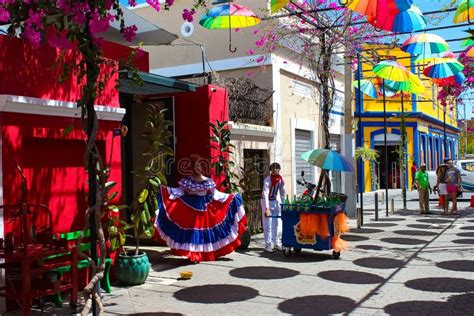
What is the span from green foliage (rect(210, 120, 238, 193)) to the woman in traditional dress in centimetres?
129

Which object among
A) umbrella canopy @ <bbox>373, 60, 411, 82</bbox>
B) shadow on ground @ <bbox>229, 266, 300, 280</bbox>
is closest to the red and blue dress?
shadow on ground @ <bbox>229, 266, 300, 280</bbox>

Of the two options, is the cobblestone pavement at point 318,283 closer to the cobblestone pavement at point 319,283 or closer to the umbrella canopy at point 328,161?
the cobblestone pavement at point 319,283

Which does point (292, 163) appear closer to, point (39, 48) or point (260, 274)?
point (260, 274)

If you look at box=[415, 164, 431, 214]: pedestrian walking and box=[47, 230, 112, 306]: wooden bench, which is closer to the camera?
box=[47, 230, 112, 306]: wooden bench

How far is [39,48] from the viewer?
657 centimetres

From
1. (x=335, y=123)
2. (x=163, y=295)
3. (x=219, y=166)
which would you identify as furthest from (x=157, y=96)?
(x=335, y=123)

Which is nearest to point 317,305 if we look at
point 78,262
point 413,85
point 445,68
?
point 78,262

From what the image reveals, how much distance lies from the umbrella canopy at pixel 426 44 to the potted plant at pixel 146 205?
730cm

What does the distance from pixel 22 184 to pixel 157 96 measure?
18.3 feet

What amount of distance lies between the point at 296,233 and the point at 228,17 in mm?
4701

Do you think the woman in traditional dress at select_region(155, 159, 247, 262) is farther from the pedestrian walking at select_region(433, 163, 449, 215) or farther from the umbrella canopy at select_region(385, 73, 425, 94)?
the pedestrian walking at select_region(433, 163, 449, 215)

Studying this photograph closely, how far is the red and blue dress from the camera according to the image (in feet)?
28.9

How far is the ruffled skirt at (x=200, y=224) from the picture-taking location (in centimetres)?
880

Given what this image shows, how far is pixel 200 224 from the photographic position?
355 inches
